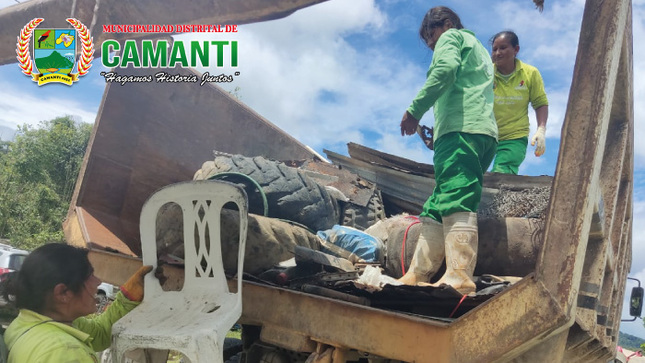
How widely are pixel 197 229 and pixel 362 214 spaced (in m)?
1.40

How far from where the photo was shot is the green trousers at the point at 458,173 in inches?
72.4

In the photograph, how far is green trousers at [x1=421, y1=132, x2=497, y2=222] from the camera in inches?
72.4

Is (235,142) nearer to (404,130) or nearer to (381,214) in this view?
(381,214)

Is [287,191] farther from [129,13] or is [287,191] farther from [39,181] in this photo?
[39,181]

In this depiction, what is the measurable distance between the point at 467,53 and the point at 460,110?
0.27m

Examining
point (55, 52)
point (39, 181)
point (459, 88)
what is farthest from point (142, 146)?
point (39, 181)

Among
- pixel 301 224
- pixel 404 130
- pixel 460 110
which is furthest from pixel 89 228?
pixel 460 110

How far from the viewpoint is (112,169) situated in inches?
133

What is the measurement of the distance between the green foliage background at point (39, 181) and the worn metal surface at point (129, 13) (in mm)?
10999

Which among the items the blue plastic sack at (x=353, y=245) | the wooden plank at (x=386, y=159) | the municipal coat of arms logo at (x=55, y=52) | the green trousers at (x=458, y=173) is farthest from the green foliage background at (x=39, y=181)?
the green trousers at (x=458, y=173)

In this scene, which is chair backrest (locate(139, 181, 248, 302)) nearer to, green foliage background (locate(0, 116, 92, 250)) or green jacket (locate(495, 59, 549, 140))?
green jacket (locate(495, 59, 549, 140))

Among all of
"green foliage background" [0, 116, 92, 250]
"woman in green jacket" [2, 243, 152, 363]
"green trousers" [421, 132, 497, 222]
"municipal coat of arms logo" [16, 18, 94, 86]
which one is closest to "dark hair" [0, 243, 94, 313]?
"woman in green jacket" [2, 243, 152, 363]

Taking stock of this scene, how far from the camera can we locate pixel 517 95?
3330mm

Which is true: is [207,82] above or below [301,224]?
above
